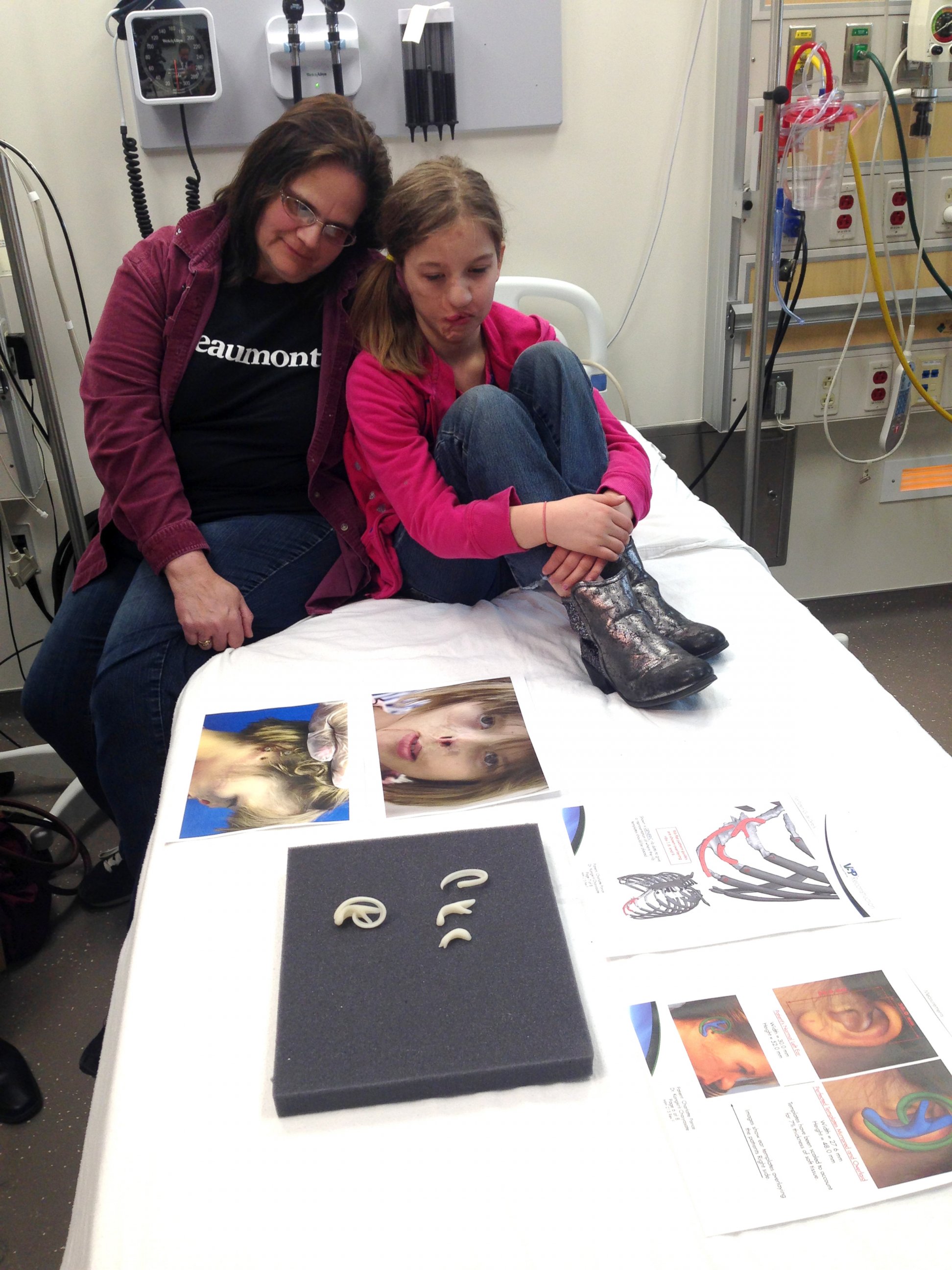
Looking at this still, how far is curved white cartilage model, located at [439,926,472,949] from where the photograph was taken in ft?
2.76

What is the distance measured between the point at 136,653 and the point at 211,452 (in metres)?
0.36

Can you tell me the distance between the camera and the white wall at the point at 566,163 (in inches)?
74.8

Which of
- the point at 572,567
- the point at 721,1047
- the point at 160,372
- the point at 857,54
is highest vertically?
the point at 857,54

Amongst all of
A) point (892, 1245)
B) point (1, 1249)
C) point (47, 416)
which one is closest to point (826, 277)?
point (47, 416)

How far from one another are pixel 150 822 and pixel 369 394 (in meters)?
0.72

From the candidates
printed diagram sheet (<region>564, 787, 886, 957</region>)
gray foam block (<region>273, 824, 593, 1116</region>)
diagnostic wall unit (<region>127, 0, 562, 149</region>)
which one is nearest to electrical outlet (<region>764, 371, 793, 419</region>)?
diagnostic wall unit (<region>127, 0, 562, 149</region>)

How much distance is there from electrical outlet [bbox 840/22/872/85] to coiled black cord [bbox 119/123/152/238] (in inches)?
57.2

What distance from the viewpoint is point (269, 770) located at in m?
1.11

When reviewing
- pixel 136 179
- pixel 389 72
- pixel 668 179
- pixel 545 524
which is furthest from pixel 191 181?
pixel 545 524

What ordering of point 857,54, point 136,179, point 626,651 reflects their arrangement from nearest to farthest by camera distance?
1. point 626,651
2. point 136,179
3. point 857,54

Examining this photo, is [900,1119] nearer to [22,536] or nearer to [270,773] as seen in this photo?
[270,773]

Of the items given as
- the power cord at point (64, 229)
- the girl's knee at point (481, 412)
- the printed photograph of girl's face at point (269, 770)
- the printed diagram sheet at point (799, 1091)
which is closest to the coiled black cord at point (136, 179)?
the power cord at point (64, 229)

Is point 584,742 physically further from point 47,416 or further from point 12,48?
point 12,48

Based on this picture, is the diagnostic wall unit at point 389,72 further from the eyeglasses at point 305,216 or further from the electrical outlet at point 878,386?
the electrical outlet at point 878,386
